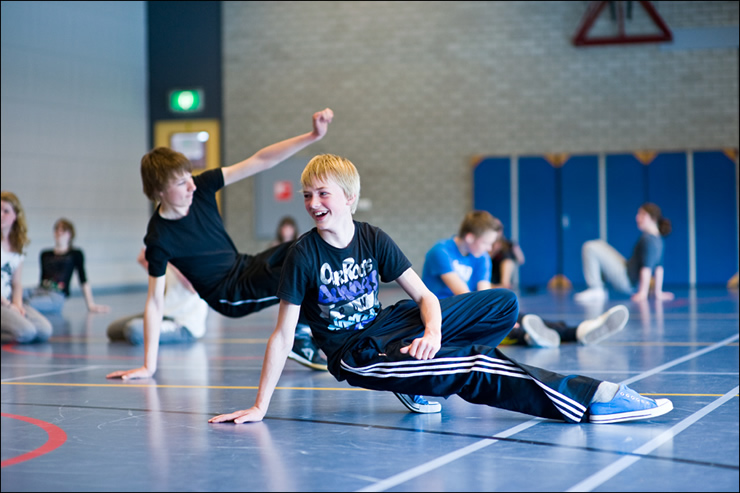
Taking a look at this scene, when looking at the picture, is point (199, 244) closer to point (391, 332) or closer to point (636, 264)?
point (391, 332)

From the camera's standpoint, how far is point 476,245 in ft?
15.8

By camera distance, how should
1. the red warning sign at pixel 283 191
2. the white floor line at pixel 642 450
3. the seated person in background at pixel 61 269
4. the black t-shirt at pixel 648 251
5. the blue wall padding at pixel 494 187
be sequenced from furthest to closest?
the red warning sign at pixel 283 191, the blue wall padding at pixel 494 187, the black t-shirt at pixel 648 251, the seated person in background at pixel 61 269, the white floor line at pixel 642 450

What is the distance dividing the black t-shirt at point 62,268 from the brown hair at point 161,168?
5.17 m

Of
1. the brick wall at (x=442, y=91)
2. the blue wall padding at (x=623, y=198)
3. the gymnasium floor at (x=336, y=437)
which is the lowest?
the gymnasium floor at (x=336, y=437)

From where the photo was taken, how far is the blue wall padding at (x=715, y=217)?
1273 centimetres

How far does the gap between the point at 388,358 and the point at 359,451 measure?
430 millimetres

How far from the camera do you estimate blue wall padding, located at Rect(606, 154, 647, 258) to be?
13.0 meters

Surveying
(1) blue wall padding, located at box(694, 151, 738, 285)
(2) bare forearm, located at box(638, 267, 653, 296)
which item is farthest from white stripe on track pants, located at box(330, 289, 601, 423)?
(1) blue wall padding, located at box(694, 151, 738, 285)

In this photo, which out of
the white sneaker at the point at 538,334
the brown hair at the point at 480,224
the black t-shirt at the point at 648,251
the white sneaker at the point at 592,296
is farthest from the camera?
the white sneaker at the point at 592,296

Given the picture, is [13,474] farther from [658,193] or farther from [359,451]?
[658,193]

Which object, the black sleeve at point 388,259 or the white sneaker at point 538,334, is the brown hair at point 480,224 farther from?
the black sleeve at point 388,259

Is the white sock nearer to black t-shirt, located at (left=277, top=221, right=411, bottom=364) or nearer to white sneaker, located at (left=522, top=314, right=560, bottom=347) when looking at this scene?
black t-shirt, located at (left=277, top=221, right=411, bottom=364)

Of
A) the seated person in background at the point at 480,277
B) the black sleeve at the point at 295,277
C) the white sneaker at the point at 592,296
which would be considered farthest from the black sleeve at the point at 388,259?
the white sneaker at the point at 592,296

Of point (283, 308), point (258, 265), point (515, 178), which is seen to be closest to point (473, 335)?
point (283, 308)
